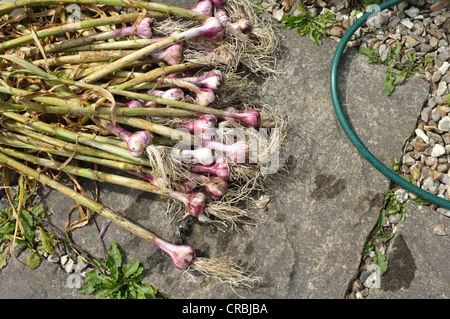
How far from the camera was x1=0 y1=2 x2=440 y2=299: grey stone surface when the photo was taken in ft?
6.46

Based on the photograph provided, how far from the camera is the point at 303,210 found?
202 cm

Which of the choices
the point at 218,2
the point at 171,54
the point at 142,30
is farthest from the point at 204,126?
the point at 218,2

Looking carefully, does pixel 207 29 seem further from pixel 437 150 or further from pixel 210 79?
pixel 437 150

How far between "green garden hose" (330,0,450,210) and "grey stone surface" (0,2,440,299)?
2.6 inches

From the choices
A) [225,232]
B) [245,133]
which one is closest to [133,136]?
[245,133]

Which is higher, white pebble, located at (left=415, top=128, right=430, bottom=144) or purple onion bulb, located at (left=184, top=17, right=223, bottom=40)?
purple onion bulb, located at (left=184, top=17, right=223, bottom=40)

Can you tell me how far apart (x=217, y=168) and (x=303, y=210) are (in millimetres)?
461

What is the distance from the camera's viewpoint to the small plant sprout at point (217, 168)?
6.15ft

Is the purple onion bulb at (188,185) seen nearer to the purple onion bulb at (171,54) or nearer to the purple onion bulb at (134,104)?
the purple onion bulb at (134,104)

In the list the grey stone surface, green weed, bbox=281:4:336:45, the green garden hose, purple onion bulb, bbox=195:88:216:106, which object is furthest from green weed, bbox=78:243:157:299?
green weed, bbox=281:4:336:45

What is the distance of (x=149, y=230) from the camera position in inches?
80.5

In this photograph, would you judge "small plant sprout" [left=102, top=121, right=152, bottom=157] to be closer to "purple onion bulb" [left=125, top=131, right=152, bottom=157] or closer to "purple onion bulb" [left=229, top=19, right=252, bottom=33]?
"purple onion bulb" [left=125, top=131, right=152, bottom=157]
